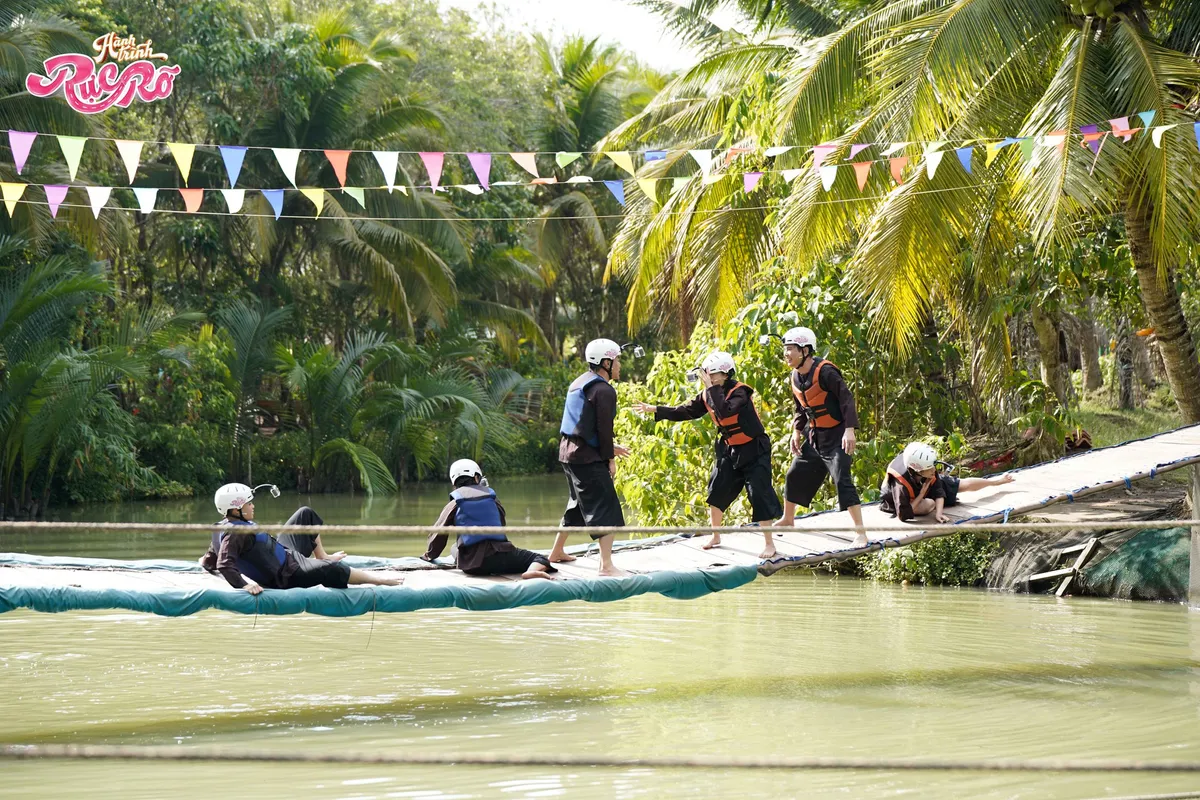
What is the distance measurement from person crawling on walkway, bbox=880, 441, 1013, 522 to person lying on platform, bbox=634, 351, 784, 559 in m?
0.99

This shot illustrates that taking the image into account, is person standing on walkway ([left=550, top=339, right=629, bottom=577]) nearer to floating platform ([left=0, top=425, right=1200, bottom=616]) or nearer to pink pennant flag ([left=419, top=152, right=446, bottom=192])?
floating platform ([left=0, top=425, right=1200, bottom=616])

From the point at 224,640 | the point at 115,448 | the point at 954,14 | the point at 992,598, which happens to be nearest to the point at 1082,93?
the point at 954,14

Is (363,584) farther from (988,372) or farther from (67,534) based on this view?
(67,534)

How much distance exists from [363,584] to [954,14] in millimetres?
6725

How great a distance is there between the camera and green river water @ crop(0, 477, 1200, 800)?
227 inches

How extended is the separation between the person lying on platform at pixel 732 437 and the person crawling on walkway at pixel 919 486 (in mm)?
988

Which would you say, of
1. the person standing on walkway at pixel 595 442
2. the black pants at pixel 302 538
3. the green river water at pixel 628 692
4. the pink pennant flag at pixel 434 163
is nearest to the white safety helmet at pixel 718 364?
the person standing on walkway at pixel 595 442

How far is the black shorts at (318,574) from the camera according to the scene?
7.21 m

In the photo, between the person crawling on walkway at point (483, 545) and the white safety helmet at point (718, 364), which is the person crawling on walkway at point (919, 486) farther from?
the person crawling on walkway at point (483, 545)

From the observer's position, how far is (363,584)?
294 inches

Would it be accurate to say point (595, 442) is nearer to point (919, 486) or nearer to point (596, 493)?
point (596, 493)

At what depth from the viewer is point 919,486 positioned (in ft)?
30.2

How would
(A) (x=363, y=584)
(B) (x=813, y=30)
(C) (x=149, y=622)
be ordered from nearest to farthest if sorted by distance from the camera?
(A) (x=363, y=584), (C) (x=149, y=622), (B) (x=813, y=30)

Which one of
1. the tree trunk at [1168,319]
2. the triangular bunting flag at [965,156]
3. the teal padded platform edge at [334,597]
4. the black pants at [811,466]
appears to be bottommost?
the teal padded platform edge at [334,597]
